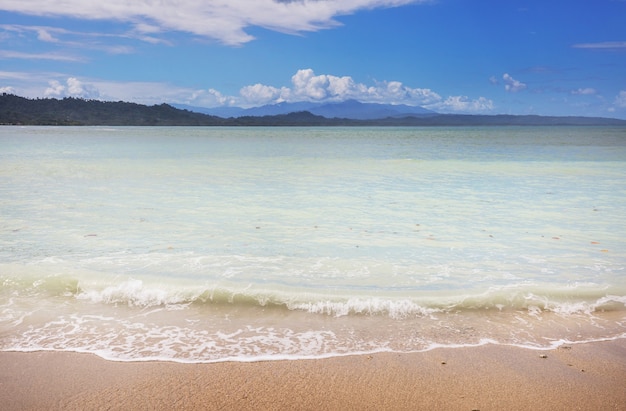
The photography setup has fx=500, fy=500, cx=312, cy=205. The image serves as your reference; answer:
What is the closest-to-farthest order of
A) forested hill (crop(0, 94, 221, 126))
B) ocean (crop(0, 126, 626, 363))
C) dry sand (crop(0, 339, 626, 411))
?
dry sand (crop(0, 339, 626, 411))
ocean (crop(0, 126, 626, 363))
forested hill (crop(0, 94, 221, 126))

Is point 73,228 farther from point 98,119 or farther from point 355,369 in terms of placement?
point 98,119

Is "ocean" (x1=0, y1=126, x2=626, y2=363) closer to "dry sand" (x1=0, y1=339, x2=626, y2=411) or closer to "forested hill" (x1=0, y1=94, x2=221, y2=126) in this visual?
"dry sand" (x1=0, y1=339, x2=626, y2=411)

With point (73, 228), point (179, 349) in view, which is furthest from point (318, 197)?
point (179, 349)

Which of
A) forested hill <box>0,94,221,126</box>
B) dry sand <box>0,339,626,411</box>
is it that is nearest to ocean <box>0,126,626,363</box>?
dry sand <box>0,339,626,411</box>

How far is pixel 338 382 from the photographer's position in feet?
11.8

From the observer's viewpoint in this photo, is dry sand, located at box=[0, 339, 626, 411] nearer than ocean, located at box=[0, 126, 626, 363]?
Yes

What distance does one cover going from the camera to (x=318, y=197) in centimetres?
1274

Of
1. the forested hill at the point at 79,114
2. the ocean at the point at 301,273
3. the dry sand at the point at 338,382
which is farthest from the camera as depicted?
the forested hill at the point at 79,114

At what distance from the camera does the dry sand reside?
3.31 metres

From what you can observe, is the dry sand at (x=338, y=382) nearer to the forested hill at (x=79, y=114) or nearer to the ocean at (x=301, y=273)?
the ocean at (x=301, y=273)

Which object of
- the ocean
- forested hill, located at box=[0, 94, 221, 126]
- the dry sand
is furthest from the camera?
forested hill, located at box=[0, 94, 221, 126]

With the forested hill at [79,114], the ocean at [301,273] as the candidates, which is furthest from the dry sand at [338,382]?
the forested hill at [79,114]

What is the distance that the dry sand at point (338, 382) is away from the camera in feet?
10.8

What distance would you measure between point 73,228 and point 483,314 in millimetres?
7033
